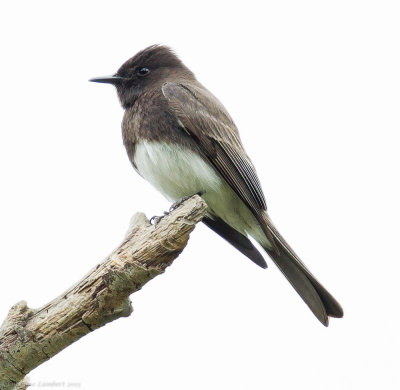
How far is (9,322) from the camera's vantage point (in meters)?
4.30

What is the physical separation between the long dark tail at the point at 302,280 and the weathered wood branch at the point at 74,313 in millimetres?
2137

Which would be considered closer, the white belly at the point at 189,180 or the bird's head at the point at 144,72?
the white belly at the point at 189,180

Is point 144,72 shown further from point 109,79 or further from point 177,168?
point 177,168

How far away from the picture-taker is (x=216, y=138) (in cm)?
659

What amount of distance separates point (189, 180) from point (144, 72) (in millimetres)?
1700

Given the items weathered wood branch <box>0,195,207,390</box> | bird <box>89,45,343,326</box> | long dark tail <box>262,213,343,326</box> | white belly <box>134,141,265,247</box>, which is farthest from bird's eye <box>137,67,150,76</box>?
weathered wood branch <box>0,195,207,390</box>

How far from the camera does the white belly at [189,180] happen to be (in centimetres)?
630

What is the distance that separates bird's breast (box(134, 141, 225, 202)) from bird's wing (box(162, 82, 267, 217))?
0.37 ft

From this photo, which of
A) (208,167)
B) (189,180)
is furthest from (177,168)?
(208,167)

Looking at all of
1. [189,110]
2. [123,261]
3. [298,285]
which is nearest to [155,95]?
[189,110]

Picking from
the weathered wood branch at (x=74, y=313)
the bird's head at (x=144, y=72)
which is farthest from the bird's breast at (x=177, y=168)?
the weathered wood branch at (x=74, y=313)

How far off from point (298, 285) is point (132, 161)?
1.91 m

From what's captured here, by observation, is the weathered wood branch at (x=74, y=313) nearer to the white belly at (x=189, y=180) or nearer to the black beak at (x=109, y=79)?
the white belly at (x=189, y=180)

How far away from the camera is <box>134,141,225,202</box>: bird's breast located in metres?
6.29
